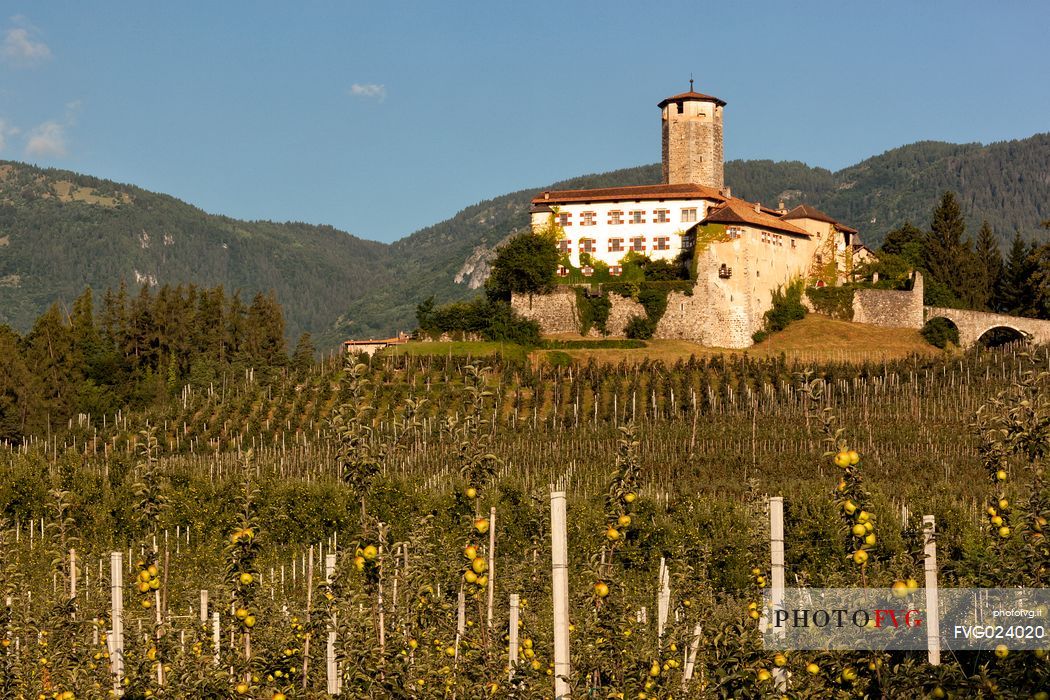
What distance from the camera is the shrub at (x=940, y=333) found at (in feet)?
199

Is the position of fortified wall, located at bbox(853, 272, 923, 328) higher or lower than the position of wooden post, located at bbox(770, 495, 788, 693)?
higher

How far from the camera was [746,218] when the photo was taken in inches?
2431

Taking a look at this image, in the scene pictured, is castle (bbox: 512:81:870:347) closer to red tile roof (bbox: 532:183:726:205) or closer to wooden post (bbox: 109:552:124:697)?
red tile roof (bbox: 532:183:726:205)

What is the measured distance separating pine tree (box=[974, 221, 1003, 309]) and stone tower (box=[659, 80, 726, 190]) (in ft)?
52.4

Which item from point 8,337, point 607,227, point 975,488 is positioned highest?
point 607,227

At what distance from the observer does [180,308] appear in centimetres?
6931

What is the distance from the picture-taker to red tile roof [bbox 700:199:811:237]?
200 feet

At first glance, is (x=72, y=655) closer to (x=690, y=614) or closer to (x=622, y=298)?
(x=690, y=614)

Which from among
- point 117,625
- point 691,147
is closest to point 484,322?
point 691,147

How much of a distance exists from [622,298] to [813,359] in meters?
10.2

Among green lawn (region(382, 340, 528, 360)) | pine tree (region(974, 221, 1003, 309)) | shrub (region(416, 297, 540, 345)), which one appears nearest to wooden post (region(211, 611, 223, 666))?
green lawn (region(382, 340, 528, 360))

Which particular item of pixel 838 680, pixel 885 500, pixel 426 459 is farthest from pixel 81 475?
pixel 838 680

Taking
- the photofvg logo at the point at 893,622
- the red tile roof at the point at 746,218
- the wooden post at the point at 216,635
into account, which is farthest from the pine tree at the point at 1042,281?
the photofvg logo at the point at 893,622

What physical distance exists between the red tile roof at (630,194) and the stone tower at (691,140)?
159 inches
